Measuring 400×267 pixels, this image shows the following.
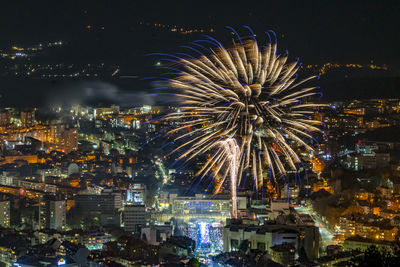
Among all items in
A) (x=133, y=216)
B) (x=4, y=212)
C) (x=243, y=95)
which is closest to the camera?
(x=243, y=95)

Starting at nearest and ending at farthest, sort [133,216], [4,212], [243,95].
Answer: [243,95], [133,216], [4,212]

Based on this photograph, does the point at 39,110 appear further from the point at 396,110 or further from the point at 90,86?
the point at 396,110

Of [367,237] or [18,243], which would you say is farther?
[18,243]

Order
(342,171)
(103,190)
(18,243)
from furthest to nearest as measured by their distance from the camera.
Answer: (103,190), (342,171), (18,243)

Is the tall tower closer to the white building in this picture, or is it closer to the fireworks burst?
the white building

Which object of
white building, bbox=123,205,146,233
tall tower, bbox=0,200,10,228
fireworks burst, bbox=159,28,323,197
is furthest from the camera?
tall tower, bbox=0,200,10,228

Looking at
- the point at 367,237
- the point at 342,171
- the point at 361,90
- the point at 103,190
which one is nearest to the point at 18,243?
the point at 103,190

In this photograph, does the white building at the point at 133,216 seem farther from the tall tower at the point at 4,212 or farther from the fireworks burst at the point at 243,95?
the tall tower at the point at 4,212

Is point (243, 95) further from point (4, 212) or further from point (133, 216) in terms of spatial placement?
point (4, 212)

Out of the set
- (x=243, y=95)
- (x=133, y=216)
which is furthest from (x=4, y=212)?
(x=243, y=95)

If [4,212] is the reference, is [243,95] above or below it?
above

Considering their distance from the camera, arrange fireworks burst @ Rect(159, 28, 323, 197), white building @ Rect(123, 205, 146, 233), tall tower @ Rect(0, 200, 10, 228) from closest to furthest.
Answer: fireworks burst @ Rect(159, 28, 323, 197), white building @ Rect(123, 205, 146, 233), tall tower @ Rect(0, 200, 10, 228)
